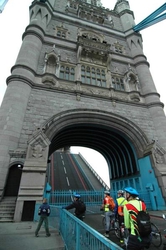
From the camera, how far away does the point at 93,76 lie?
1596 centimetres

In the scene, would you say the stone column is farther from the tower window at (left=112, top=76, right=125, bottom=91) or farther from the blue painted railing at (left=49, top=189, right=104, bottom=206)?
the tower window at (left=112, top=76, right=125, bottom=91)

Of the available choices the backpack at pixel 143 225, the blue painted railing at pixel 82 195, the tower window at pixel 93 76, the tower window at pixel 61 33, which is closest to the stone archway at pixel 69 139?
the blue painted railing at pixel 82 195

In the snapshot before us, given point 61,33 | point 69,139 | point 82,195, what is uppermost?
point 61,33

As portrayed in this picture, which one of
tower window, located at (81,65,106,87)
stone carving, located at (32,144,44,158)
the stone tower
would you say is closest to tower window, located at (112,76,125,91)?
the stone tower

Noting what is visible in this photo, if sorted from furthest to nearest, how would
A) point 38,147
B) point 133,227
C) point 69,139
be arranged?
1. point 69,139
2. point 38,147
3. point 133,227

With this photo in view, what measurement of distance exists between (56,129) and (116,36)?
66.2ft

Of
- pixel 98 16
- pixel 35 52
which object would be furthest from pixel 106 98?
pixel 98 16

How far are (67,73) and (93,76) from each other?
295 cm

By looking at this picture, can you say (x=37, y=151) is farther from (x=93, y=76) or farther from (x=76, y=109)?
(x=93, y=76)

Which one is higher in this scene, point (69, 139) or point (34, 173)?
point (69, 139)

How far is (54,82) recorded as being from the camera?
13.4 metres

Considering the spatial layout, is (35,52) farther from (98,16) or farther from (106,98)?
(98,16)

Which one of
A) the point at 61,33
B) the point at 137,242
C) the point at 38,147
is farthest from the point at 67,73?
the point at 137,242

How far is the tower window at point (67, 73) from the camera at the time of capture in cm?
1499
